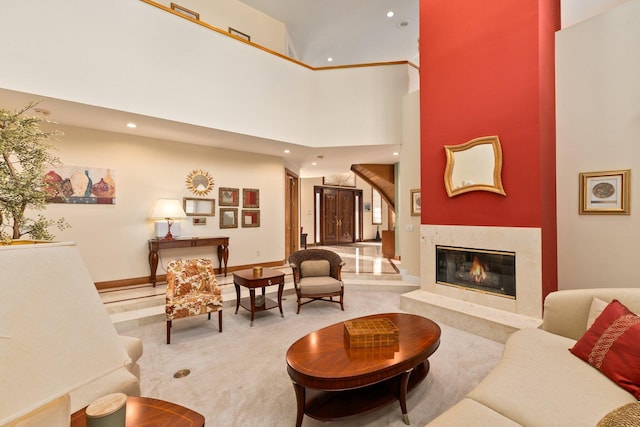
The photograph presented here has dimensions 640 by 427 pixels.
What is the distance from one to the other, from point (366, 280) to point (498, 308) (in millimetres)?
2324

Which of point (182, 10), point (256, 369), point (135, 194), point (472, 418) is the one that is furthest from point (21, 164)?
point (182, 10)

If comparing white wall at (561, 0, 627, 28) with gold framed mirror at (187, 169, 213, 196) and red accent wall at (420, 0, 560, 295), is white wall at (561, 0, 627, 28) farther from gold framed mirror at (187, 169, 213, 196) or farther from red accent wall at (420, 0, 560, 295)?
gold framed mirror at (187, 169, 213, 196)

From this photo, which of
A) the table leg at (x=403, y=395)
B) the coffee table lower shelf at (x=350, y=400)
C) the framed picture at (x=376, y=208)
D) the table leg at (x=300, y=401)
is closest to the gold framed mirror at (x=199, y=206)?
the coffee table lower shelf at (x=350, y=400)

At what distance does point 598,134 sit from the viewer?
326 cm

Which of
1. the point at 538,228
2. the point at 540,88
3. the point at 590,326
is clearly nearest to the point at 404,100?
the point at 540,88

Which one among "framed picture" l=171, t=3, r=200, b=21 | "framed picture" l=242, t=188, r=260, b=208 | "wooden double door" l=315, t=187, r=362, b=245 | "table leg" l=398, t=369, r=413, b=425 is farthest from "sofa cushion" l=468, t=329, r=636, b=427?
"wooden double door" l=315, t=187, r=362, b=245

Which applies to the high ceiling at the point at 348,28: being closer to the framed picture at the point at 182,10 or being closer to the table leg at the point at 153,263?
the framed picture at the point at 182,10

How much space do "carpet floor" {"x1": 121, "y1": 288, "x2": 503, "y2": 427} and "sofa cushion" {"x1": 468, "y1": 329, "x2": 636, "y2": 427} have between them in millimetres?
637

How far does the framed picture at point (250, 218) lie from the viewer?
20.3ft

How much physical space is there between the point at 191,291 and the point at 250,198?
292 centimetres

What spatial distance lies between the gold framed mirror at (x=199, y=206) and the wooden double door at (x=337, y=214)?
5.52m

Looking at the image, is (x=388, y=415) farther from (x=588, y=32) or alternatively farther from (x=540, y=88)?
(x=588, y=32)

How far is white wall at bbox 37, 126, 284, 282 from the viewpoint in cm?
450

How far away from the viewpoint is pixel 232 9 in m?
5.85
